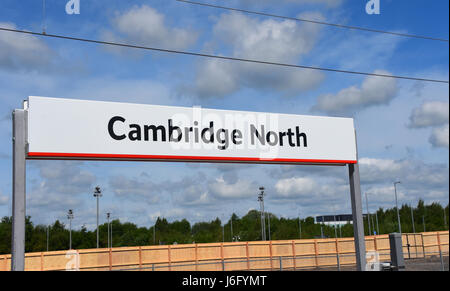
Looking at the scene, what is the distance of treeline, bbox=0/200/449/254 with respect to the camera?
78.6 metres

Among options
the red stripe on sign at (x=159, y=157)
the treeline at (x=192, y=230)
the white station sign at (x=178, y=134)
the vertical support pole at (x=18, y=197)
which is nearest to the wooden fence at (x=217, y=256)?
the red stripe on sign at (x=159, y=157)

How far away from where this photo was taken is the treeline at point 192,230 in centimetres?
7862

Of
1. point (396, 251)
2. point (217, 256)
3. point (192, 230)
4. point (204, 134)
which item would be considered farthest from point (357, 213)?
point (192, 230)

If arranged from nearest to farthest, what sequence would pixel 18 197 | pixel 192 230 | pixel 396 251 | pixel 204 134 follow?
pixel 18 197
pixel 204 134
pixel 396 251
pixel 192 230

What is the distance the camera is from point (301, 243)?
35.7 metres

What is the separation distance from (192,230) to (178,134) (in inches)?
4732

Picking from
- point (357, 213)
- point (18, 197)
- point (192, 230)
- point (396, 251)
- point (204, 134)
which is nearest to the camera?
point (18, 197)

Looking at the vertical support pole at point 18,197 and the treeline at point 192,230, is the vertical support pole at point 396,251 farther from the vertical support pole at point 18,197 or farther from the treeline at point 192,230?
the treeline at point 192,230

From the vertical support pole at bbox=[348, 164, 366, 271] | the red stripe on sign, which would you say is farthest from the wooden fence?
the red stripe on sign

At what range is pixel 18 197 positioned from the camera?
10.4 metres

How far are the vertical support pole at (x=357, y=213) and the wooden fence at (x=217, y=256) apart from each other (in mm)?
16591

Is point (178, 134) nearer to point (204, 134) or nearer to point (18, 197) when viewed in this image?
point (204, 134)

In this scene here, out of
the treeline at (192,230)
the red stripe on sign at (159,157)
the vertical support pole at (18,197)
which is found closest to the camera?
the vertical support pole at (18,197)
